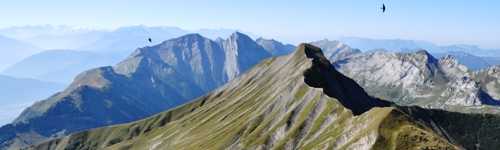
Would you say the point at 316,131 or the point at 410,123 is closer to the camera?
the point at 410,123

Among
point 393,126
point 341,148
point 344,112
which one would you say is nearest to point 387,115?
point 393,126

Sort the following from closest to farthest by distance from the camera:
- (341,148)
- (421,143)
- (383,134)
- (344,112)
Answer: (421,143) < (383,134) < (341,148) < (344,112)

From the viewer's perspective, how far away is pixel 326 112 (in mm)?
193375

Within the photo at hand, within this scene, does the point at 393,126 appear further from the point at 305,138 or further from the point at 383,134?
the point at 305,138

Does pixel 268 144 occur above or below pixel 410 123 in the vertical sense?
below

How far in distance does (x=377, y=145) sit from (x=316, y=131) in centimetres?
4405

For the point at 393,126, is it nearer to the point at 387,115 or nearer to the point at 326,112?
the point at 387,115

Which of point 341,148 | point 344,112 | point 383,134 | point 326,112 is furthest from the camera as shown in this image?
point 326,112

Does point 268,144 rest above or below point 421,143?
below

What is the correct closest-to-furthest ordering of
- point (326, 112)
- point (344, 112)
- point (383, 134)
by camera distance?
1. point (383, 134)
2. point (344, 112)
3. point (326, 112)

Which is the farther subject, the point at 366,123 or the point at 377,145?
the point at 366,123

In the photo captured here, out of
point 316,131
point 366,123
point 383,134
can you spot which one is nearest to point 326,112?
point 316,131

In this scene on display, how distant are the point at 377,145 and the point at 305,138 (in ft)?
152

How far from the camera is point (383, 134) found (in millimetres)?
145875
